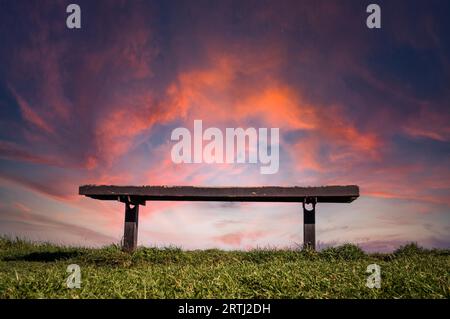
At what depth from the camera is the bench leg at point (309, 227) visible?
43.0ft

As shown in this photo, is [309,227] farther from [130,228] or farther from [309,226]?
[130,228]

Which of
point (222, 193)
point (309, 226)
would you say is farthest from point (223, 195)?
point (309, 226)

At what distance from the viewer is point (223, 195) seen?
13.5m

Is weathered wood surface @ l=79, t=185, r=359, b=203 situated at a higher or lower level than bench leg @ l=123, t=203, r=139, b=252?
higher

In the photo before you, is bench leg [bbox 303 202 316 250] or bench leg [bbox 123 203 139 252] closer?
bench leg [bbox 303 202 316 250]

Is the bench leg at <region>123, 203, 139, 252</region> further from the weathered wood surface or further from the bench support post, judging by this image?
the bench support post

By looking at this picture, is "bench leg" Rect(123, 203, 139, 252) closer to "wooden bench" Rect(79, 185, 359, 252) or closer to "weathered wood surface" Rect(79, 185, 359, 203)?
"wooden bench" Rect(79, 185, 359, 252)

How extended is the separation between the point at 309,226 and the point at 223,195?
3211 millimetres

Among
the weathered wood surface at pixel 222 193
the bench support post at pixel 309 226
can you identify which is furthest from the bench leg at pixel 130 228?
the bench support post at pixel 309 226

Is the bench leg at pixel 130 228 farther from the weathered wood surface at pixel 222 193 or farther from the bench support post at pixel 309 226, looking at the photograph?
the bench support post at pixel 309 226

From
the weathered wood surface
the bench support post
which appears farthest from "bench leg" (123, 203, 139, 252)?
the bench support post

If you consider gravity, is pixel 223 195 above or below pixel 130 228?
above

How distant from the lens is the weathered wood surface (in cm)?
1312
